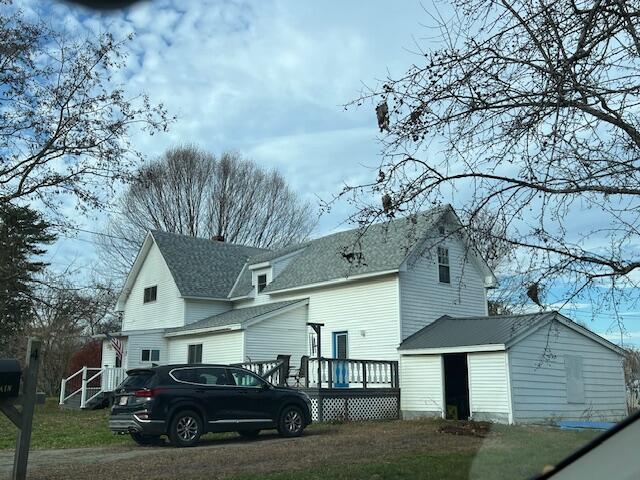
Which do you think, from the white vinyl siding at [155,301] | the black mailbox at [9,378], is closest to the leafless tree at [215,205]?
the white vinyl siding at [155,301]

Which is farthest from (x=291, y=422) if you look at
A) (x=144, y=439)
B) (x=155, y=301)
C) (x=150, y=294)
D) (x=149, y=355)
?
(x=150, y=294)

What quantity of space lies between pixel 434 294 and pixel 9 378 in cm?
1674

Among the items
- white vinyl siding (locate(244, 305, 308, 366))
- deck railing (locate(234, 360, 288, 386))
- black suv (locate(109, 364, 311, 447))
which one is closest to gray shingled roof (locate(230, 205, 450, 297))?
white vinyl siding (locate(244, 305, 308, 366))

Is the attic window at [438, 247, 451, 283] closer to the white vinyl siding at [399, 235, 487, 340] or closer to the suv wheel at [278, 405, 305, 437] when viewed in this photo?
the white vinyl siding at [399, 235, 487, 340]

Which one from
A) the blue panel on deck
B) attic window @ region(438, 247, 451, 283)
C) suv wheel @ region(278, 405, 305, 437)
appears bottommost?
suv wheel @ region(278, 405, 305, 437)

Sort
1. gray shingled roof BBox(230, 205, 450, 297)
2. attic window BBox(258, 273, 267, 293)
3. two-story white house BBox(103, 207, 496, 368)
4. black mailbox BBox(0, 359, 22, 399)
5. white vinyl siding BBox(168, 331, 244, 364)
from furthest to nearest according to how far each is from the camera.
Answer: attic window BBox(258, 273, 267, 293) → white vinyl siding BBox(168, 331, 244, 364) → two-story white house BBox(103, 207, 496, 368) → gray shingled roof BBox(230, 205, 450, 297) → black mailbox BBox(0, 359, 22, 399)

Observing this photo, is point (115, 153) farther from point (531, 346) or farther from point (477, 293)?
point (477, 293)

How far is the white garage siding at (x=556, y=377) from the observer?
1794 cm

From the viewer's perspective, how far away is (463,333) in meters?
19.7

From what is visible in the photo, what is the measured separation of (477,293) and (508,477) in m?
20.5

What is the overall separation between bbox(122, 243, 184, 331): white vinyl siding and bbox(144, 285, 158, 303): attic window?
165 mm

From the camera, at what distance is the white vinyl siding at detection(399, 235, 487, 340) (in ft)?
70.5

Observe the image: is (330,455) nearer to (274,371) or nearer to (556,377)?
(274,371)

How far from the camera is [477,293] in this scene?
24.7m
